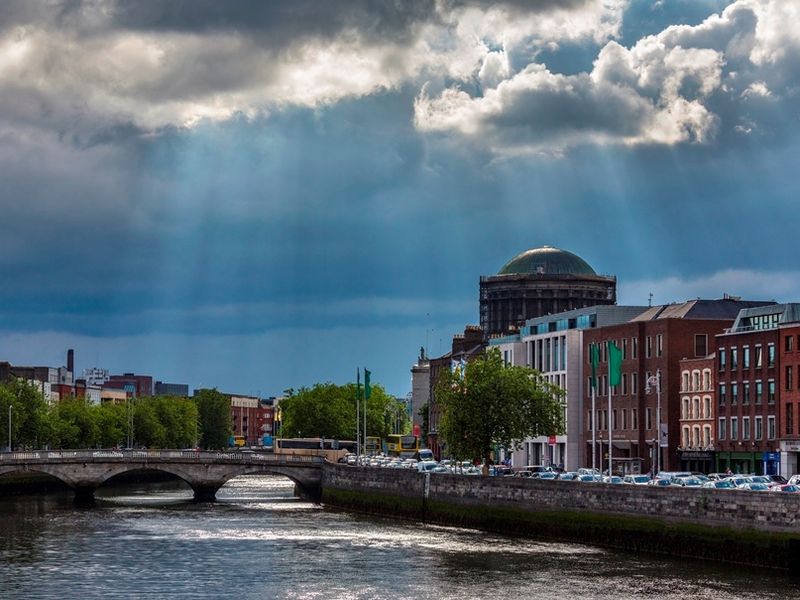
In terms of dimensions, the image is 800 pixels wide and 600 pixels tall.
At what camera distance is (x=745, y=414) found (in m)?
137

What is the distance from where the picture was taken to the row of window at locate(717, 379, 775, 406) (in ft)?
438

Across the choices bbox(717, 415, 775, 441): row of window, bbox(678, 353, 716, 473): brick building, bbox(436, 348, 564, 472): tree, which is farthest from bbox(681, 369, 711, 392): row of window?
bbox(436, 348, 564, 472): tree

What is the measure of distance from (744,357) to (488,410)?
20.9m

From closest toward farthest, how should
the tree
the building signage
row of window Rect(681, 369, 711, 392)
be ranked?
1. the tree
2. the building signage
3. row of window Rect(681, 369, 711, 392)

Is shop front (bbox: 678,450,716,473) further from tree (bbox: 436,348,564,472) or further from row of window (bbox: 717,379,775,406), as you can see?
tree (bbox: 436,348,564,472)

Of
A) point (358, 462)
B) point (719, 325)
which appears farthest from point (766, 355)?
point (358, 462)

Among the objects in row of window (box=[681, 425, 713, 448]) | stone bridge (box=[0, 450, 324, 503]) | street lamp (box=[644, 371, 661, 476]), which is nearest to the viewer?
street lamp (box=[644, 371, 661, 476])

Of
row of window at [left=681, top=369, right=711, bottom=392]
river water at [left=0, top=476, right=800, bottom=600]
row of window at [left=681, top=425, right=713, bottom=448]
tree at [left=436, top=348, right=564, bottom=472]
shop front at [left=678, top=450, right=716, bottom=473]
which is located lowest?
river water at [left=0, top=476, right=800, bottom=600]

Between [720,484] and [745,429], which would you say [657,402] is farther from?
[720,484]

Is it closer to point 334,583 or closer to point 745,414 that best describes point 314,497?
point 745,414

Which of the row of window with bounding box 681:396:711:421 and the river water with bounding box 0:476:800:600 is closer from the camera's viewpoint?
the river water with bounding box 0:476:800:600

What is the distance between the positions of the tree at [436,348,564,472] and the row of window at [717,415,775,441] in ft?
45.8

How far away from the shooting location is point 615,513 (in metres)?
98.2

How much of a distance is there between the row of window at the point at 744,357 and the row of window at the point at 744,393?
131 centimetres
